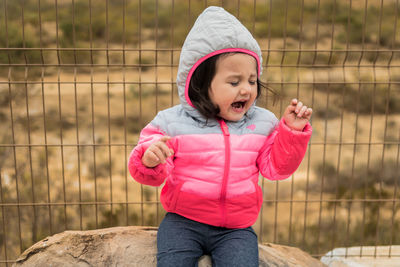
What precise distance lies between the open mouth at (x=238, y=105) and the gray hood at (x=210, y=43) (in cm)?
17

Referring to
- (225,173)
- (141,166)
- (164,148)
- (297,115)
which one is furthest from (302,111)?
(141,166)

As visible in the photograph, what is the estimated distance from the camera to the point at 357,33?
9.27 metres

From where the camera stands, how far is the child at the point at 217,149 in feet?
6.19

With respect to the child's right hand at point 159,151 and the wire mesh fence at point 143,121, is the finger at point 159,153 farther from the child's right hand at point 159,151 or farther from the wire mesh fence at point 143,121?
the wire mesh fence at point 143,121

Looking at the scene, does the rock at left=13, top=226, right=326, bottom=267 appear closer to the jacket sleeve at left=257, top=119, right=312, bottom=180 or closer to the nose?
the jacket sleeve at left=257, top=119, right=312, bottom=180

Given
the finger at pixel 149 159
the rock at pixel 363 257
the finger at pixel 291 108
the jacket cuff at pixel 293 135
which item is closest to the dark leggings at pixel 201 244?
the finger at pixel 149 159

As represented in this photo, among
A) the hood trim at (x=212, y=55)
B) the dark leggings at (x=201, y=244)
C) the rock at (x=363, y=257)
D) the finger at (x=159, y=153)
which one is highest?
the hood trim at (x=212, y=55)

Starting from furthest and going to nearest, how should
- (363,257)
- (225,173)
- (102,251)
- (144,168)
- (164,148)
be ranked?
(363,257) < (102,251) < (225,173) < (144,168) < (164,148)

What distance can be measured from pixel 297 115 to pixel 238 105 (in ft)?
0.90

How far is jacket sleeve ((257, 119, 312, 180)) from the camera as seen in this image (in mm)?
1874

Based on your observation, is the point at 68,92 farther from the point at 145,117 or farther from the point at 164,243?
the point at 164,243

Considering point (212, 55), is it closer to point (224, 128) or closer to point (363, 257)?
point (224, 128)

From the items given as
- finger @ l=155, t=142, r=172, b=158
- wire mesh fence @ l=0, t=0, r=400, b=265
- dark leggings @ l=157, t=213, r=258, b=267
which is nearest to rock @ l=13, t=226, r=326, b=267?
dark leggings @ l=157, t=213, r=258, b=267

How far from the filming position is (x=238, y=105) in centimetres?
198
